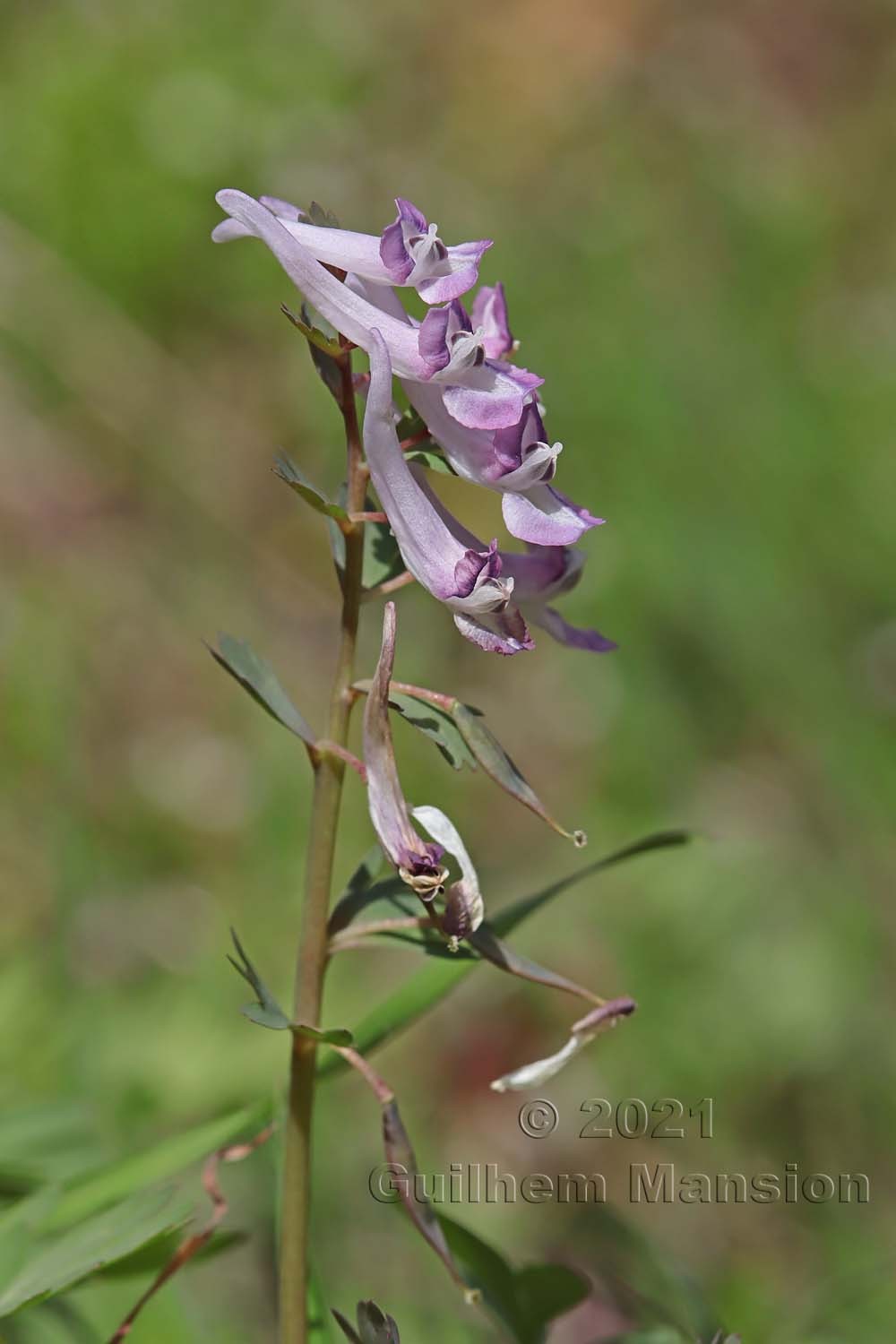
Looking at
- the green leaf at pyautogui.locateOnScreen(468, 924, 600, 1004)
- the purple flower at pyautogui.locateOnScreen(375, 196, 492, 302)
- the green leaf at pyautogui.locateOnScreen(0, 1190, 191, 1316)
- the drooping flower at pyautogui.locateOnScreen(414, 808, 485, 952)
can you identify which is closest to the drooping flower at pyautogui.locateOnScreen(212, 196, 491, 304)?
the purple flower at pyautogui.locateOnScreen(375, 196, 492, 302)

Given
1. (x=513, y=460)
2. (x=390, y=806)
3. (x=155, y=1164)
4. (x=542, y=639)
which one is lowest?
(x=542, y=639)

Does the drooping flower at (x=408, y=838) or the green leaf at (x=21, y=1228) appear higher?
the drooping flower at (x=408, y=838)

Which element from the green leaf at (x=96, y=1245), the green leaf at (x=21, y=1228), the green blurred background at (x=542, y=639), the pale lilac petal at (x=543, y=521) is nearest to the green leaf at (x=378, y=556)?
the pale lilac petal at (x=543, y=521)

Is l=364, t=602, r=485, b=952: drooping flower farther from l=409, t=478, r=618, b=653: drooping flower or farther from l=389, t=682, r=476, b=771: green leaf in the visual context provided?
l=409, t=478, r=618, b=653: drooping flower

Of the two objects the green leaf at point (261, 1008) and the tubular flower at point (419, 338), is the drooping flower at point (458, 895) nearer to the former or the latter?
the green leaf at point (261, 1008)

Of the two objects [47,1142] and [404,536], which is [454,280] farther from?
[47,1142]

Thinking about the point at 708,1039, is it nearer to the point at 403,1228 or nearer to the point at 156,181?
the point at 403,1228

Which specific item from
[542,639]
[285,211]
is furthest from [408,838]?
[542,639]
